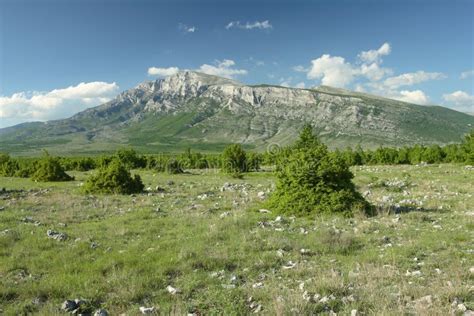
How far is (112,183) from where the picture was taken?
2488cm

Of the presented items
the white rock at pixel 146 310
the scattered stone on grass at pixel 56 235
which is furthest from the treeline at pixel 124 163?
the white rock at pixel 146 310

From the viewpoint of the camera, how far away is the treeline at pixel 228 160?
164 ft

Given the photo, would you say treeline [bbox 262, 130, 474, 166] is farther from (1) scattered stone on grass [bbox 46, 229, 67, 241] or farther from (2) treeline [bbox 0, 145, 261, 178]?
(1) scattered stone on grass [bbox 46, 229, 67, 241]

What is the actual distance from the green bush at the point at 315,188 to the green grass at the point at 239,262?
96 centimetres

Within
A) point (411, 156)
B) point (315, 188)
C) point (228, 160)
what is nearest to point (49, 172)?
point (228, 160)

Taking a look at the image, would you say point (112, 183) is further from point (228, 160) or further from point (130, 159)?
point (130, 159)

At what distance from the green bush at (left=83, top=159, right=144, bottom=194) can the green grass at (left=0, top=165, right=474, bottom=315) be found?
958 centimetres

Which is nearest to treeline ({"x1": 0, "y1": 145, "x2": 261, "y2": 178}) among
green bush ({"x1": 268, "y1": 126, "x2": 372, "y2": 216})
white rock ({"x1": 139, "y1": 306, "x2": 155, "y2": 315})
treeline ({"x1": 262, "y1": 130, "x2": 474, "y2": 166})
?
treeline ({"x1": 262, "y1": 130, "x2": 474, "y2": 166})

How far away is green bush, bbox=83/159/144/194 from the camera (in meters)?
24.6

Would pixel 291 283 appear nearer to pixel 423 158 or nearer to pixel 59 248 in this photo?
pixel 59 248

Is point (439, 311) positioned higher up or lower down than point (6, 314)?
higher up

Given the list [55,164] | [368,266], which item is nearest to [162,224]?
[368,266]

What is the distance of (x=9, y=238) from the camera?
1098 centimetres

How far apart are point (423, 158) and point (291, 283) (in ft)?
253
